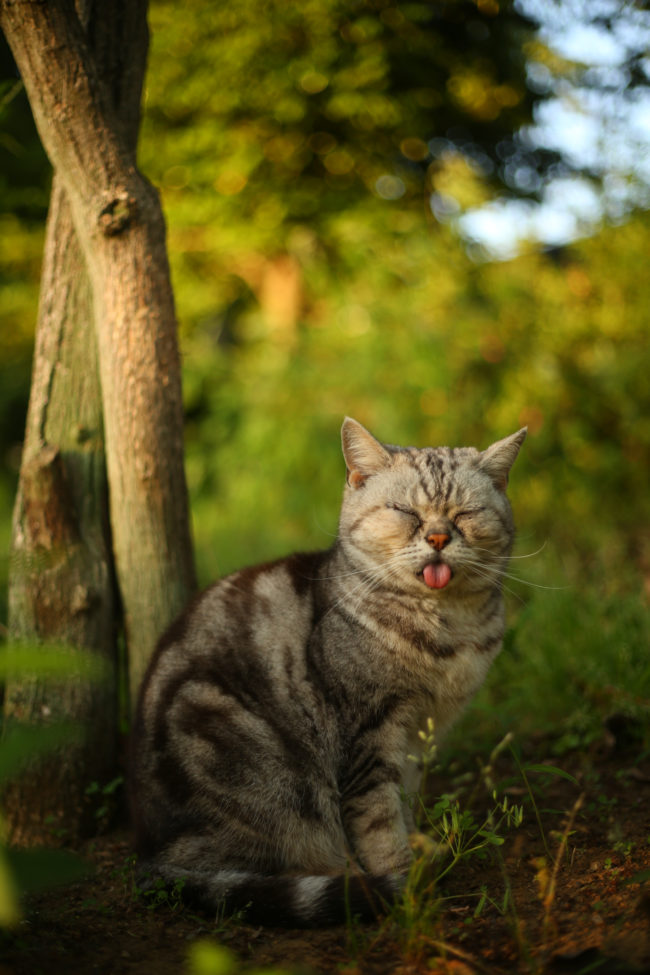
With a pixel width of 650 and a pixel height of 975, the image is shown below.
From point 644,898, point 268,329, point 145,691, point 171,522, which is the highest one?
point 268,329

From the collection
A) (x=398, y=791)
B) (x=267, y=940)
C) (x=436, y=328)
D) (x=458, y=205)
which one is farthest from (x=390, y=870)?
(x=458, y=205)

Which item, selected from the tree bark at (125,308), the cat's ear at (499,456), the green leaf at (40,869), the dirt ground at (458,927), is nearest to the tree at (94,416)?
the tree bark at (125,308)

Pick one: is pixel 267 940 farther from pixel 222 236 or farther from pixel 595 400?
pixel 222 236

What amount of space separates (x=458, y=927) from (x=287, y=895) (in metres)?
0.46

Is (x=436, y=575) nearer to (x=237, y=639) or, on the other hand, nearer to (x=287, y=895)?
(x=237, y=639)

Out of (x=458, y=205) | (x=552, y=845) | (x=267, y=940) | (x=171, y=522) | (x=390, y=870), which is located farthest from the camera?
(x=458, y=205)

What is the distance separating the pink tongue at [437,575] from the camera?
7.98ft

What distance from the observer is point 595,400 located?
19.7ft

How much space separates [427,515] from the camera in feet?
8.40

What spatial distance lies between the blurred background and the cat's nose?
2.43m

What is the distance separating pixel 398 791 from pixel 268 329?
5.79m

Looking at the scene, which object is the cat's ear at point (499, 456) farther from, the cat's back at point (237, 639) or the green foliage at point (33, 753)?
the green foliage at point (33, 753)

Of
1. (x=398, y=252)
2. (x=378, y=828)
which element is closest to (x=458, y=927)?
(x=378, y=828)

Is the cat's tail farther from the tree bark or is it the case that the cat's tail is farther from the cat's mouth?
the tree bark
